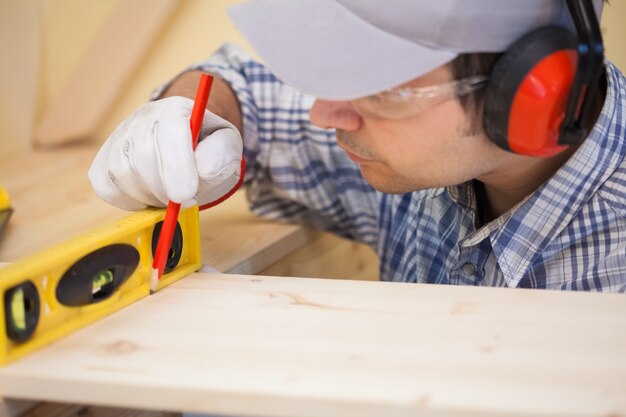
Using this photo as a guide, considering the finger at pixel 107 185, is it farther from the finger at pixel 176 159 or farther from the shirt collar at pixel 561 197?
the shirt collar at pixel 561 197

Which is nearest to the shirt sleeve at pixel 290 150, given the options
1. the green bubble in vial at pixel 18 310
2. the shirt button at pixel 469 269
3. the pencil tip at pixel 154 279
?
the shirt button at pixel 469 269

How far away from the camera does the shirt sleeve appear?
4.65 ft

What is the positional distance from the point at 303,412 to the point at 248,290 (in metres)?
0.26

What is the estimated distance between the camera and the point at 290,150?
144cm

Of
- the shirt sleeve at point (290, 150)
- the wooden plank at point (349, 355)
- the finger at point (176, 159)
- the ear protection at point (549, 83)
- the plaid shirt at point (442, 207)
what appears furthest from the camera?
the shirt sleeve at point (290, 150)

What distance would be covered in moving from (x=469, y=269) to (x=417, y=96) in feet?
1.13

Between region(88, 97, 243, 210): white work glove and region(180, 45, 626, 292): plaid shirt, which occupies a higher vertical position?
region(88, 97, 243, 210): white work glove

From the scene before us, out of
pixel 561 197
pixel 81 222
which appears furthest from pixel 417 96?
pixel 81 222

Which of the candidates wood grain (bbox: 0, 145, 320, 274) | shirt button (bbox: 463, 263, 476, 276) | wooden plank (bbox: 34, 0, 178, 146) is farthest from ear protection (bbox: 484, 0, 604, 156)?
wooden plank (bbox: 34, 0, 178, 146)

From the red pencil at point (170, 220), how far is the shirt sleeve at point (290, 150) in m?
0.41

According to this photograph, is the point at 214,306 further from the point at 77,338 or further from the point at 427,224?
the point at 427,224

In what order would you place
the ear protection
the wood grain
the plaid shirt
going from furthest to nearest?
1. the wood grain
2. the plaid shirt
3. the ear protection

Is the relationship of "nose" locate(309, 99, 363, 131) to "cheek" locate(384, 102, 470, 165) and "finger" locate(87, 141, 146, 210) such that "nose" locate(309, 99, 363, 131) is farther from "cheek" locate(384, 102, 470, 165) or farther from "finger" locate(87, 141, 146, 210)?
"finger" locate(87, 141, 146, 210)

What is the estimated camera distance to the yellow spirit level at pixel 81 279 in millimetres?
731
